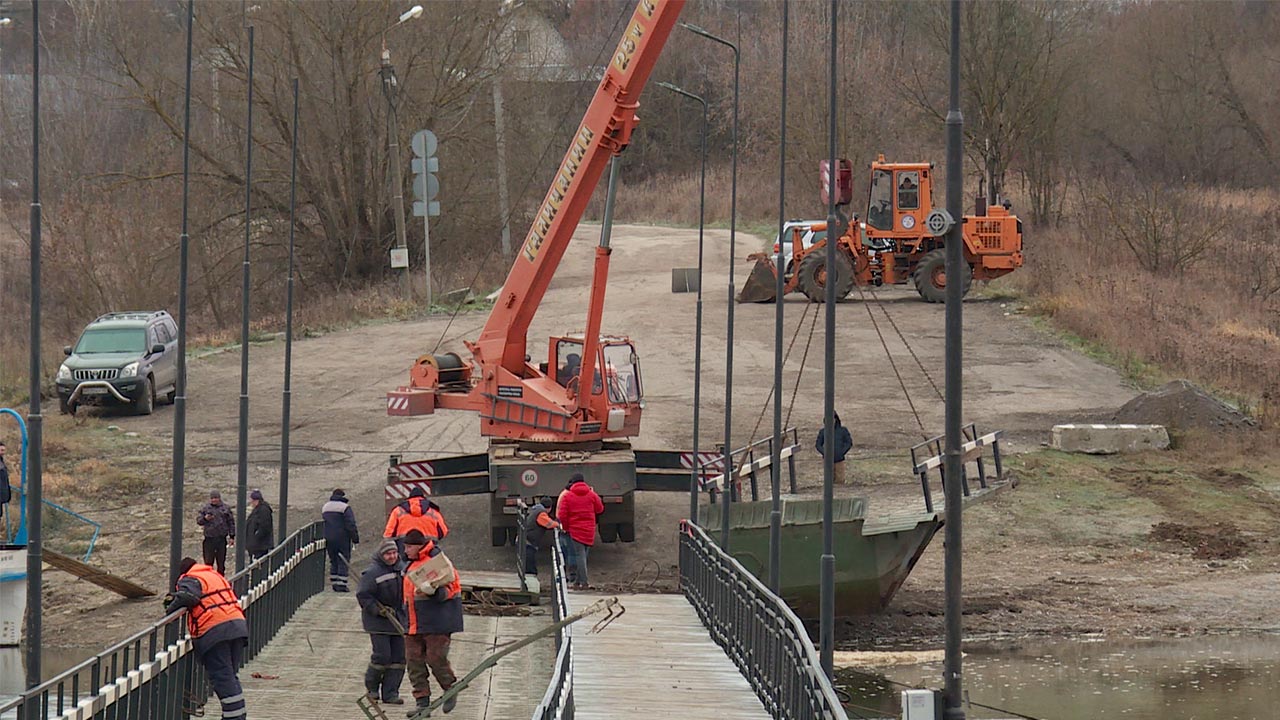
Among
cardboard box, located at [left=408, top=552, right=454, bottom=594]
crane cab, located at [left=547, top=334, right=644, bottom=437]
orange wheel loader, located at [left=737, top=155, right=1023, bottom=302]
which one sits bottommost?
cardboard box, located at [left=408, top=552, right=454, bottom=594]

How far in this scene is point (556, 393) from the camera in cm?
2508

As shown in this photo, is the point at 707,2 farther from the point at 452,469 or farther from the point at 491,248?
the point at 452,469

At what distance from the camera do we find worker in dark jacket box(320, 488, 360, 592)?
21938 millimetres

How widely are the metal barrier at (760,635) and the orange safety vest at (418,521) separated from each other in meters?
3.05

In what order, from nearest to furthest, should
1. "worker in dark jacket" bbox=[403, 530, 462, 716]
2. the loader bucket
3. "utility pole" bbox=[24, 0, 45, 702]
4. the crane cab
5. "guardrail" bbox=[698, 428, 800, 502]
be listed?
1. "utility pole" bbox=[24, 0, 45, 702]
2. "worker in dark jacket" bbox=[403, 530, 462, 716]
3. the crane cab
4. "guardrail" bbox=[698, 428, 800, 502]
5. the loader bucket

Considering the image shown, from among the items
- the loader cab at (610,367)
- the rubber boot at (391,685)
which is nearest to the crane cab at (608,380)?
the loader cab at (610,367)

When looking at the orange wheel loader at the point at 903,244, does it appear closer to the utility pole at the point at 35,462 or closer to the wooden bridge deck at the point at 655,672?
the wooden bridge deck at the point at 655,672

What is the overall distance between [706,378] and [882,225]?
28.2ft

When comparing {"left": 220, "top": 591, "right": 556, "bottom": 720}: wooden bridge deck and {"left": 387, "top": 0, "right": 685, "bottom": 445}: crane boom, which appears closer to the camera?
{"left": 220, "top": 591, "right": 556, "bottom": 720}: wooden bridge deck

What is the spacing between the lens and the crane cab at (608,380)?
2480 centimetres

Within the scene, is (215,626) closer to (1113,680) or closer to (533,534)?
(533,534)

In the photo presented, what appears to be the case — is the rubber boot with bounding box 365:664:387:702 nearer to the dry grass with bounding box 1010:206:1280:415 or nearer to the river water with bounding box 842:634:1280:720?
the river water with bounding box 842:634:1280:720

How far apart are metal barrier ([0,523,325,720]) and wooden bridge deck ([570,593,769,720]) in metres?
3.37

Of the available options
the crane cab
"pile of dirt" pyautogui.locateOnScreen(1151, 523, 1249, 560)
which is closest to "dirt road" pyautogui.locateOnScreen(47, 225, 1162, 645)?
the crane cab
